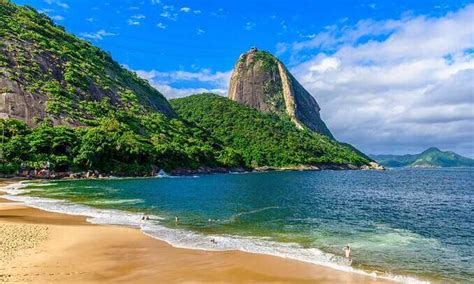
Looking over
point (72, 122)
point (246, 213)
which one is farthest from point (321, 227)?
point (72, 122)

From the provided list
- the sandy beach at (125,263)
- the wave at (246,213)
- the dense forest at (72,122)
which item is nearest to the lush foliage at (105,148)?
the dense forest at (72,122)

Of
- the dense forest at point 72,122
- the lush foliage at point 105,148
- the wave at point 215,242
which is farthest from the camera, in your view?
the dense forest at point 72,122

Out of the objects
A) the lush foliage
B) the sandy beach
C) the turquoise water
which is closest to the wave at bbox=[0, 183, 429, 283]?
the turquoise water

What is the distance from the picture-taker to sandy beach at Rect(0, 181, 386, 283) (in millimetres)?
21922

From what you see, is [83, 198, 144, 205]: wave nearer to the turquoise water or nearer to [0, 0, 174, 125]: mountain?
the turquoise water

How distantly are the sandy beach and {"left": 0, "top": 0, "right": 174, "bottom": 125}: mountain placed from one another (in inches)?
4432

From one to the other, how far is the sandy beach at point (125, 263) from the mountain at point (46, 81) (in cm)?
11256

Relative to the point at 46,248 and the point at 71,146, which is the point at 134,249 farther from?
the point at 71,146

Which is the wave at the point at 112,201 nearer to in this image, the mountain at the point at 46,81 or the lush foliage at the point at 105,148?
the lush foliage at the point at 105,148

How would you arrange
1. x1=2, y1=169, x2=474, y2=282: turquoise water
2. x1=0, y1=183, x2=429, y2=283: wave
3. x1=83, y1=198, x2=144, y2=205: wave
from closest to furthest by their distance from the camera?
x1=0, y1=183, x2=429, y2=283: wave < x1=2, y1=169, x2=474, y2=282: turquoise water < x1=83, y1=198, x2=144, y2=205: wave

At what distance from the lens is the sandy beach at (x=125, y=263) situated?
71.9 ft

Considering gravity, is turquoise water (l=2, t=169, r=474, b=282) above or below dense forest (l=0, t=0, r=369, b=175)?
below

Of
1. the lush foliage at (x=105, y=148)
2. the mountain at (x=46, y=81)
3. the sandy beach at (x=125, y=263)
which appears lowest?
the sandy beach at (x=125, y=263)

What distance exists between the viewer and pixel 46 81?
159m
